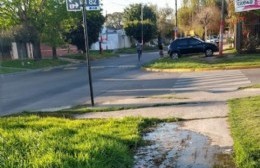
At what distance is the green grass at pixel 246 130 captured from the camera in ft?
17.2

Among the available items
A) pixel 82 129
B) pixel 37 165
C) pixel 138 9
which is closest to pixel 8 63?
pixel 82 129

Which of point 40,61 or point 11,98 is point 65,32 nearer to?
point 40,61

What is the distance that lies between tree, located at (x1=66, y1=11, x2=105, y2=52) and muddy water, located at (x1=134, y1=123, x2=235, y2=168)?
4165 centimetres

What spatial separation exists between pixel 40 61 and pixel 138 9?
39659 millimetres

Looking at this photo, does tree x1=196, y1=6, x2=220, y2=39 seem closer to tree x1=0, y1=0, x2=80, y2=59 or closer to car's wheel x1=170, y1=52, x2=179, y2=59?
tree x1=0, y1=0, x2=80, y2=59

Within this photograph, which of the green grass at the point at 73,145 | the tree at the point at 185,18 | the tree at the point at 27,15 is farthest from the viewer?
the tree at the point at 185,18

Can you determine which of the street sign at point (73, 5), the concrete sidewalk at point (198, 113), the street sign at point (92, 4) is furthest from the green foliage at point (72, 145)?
the street sign at point (92, 4)

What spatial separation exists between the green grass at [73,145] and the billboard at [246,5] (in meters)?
20.2

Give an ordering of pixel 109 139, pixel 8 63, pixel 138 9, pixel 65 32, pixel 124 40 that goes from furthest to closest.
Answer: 1. pixel 124 40
2. pixel 138 9
3. pixel 65 32
4. pixel 8 63
5. pixel 109 139

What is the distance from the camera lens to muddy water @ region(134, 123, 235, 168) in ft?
17.7

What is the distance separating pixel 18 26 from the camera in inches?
1652

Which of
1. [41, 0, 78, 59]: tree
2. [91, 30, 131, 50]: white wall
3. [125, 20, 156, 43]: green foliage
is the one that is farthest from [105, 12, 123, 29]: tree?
[41, 0, 78, 59]: tree

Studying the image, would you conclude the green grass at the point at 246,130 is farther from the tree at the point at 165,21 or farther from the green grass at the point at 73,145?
the tree at the point at 165,21

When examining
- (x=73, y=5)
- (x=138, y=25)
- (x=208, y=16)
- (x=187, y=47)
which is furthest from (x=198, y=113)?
→ (x=138, y=25)
